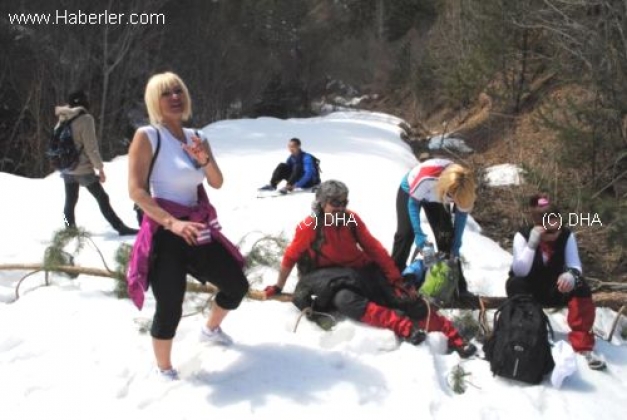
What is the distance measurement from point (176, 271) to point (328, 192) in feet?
4.72

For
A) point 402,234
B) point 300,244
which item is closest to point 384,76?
point 402,234

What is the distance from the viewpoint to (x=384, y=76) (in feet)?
125

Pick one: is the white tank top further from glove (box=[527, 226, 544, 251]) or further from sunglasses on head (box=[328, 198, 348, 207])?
glove (box=[527, 226, 544, 251])

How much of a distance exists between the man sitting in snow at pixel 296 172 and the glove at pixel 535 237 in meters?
4.69

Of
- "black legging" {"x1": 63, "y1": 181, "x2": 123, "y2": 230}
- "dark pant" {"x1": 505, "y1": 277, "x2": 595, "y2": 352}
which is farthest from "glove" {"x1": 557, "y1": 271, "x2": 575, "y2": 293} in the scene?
"black legging" {"x1": 63, "y1": 181, "x2": 123, "y2": 230}

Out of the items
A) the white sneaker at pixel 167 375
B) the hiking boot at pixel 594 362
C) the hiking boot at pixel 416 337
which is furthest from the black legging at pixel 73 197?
the hiking boot at pixel 594 362

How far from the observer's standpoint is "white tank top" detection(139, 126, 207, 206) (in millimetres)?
2943

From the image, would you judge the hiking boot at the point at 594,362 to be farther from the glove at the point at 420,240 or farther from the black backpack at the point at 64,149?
the black backpack at the point at 64,149

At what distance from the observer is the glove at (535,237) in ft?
13.0

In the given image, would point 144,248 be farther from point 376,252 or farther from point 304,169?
point 304,169

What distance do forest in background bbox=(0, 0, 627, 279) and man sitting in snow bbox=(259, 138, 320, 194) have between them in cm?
323

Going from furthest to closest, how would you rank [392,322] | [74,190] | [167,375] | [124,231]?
1. [124,231]
2. [74,190]
3. [392,322]
4. [167,375]
